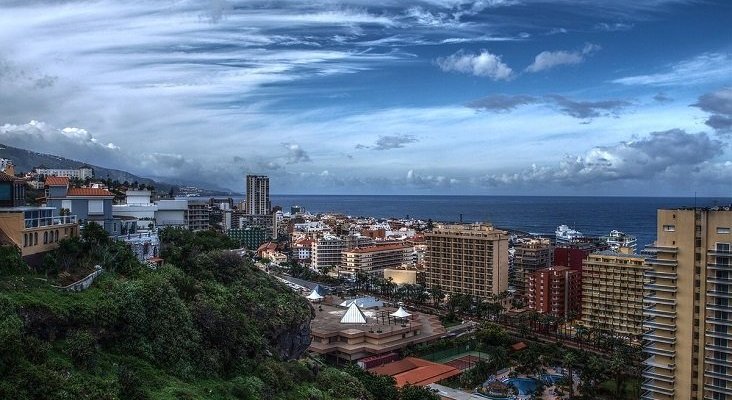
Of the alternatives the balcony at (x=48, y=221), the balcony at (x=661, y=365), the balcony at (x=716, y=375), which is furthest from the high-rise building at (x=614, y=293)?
the balcony at (x=48, y=221)

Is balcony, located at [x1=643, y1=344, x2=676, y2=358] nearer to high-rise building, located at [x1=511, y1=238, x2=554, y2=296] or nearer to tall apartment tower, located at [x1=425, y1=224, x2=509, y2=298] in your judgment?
tall apartment tower, located at [x1=425, y1=224, x2=509, y2=298]

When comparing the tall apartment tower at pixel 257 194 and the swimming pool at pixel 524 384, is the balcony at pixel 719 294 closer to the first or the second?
the swimming pool at pixel 524 384

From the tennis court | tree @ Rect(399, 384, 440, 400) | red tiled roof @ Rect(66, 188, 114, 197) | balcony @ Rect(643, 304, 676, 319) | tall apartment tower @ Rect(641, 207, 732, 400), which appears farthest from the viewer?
the tennis court

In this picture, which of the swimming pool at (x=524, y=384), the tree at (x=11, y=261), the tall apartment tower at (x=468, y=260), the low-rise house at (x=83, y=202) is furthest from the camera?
the tall apartment tower at (x=468, y=260)

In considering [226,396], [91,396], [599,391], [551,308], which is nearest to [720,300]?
[599,391]

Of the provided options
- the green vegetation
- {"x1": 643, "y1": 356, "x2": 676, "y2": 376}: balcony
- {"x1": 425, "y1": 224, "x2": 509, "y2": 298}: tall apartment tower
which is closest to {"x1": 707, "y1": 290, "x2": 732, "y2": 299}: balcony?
{"x1": 643, "y1": 356, "x2": 676, "y2": 376}: balcony

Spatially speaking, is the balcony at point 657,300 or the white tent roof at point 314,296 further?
the white tent roof at point 314,296

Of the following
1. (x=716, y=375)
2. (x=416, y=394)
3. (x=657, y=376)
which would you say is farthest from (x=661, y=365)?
(x=416, y=394)
